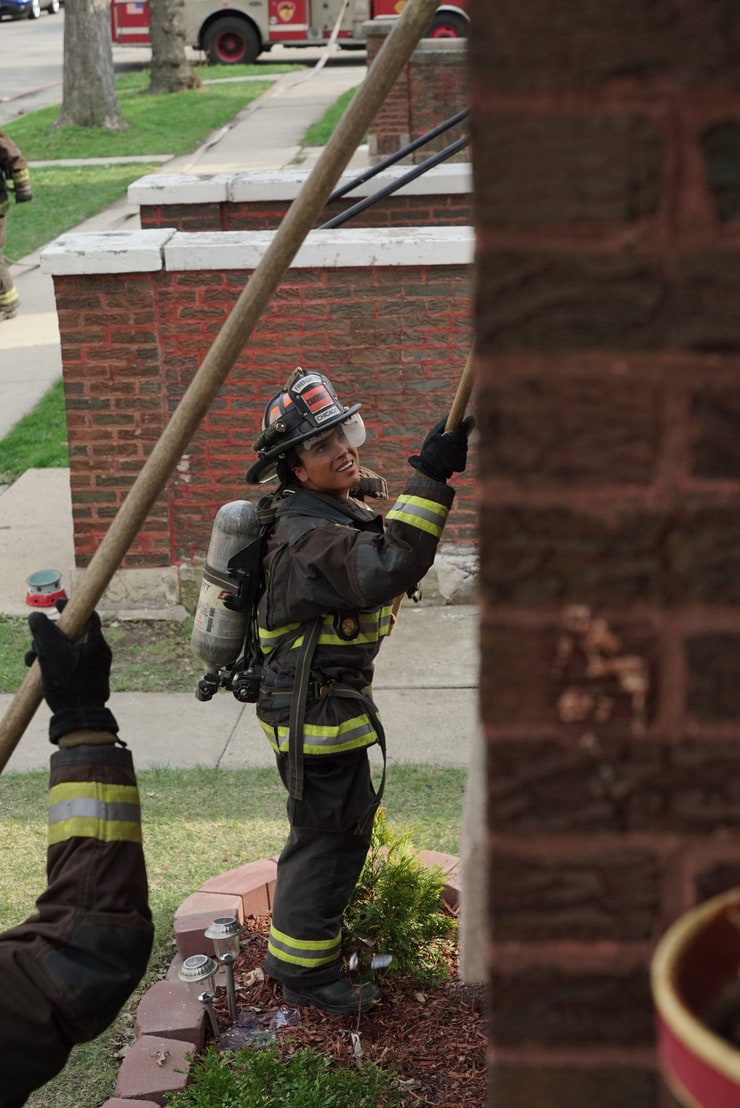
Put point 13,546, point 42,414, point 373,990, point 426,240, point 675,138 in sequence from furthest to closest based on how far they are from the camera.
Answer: point 42,414 < point 13,546 < point 426,240 < point 373,990 < point 675,138

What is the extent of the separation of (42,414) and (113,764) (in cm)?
858

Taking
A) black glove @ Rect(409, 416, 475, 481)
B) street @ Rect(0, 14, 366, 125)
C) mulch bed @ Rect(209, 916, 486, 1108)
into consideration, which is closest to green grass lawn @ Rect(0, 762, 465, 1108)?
mulch bed @ Rect(209, 916, 486, 1108)

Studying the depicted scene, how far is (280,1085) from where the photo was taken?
3473 mm

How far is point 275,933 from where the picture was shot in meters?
4.13

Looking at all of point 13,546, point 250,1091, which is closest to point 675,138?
point 250,1091

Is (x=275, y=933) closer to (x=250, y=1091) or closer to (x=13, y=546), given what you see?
(x=250, y=1091)

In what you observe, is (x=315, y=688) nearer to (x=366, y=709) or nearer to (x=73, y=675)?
(x=366, y=709)

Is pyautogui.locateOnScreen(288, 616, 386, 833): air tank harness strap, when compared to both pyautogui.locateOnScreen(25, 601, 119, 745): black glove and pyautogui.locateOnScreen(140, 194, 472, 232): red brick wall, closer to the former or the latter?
pyautogui.locateOnScreen(25, 601, 119, 745): black glove

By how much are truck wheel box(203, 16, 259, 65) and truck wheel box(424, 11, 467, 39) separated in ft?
26.3

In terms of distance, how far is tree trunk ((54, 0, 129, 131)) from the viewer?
2144 centimetres

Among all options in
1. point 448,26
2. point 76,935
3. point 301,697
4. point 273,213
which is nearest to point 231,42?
point 448,26

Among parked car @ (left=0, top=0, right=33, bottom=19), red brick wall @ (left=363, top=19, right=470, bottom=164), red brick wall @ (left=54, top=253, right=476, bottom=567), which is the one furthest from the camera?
parked car @ (left=0, top=0, right=33, bottom=19)

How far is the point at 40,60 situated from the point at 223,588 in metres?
32.1

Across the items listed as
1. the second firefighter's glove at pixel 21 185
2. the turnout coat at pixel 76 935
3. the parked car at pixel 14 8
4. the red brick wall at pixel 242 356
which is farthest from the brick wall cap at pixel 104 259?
the parked car at pixel 14 8
